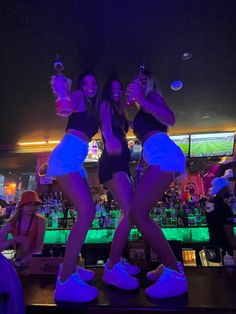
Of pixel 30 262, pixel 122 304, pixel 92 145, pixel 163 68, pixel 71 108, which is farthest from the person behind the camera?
pixel 92 145

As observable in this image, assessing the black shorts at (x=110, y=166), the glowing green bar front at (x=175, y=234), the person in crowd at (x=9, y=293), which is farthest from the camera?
the glowing green bar front at (x=175, y=234)

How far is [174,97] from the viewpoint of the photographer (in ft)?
10.4

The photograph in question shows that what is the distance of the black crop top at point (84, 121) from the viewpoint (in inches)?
67.4

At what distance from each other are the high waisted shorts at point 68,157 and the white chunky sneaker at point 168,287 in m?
0.76

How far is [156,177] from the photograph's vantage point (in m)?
1.53

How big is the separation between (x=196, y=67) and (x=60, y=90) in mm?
1499

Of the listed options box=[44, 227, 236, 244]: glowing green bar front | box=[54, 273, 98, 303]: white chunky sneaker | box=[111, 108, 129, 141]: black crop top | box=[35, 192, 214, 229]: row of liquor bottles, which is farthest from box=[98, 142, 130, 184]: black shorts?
box=[35, 192, 214, 229]: row of liquor bottles

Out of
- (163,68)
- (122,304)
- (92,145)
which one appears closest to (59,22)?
(163,68)

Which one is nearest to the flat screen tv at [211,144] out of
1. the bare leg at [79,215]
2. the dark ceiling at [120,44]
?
the dark ceiling at [120,44]

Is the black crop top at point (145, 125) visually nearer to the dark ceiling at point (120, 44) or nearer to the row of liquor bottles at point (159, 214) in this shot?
the dark ceiling at point (120, 44)

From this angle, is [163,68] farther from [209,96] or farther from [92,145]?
[92,145]

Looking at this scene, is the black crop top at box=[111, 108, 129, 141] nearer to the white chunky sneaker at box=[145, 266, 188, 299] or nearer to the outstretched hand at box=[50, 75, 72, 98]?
the outstretched hand at box=[50, 75, 72, 98]

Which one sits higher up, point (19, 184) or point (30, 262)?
point (19, 184)

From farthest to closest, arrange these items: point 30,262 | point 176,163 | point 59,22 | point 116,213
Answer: point 116,213 → point 30,262 → point 59,22 → point 176,163
